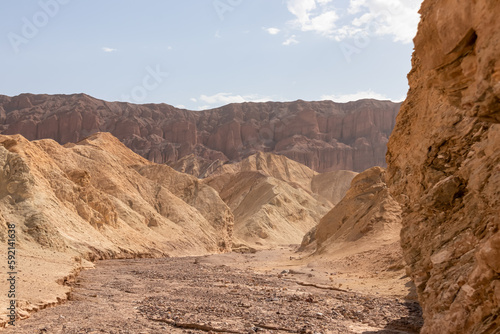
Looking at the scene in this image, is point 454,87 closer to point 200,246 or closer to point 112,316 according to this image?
point 112,316

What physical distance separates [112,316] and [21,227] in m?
15.9

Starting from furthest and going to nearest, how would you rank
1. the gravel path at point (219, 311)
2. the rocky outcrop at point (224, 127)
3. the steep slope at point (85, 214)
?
the rocky outcrop at point (224, 127) → the steep slope at point (85, 214) → the gravel path at point (219, 311)

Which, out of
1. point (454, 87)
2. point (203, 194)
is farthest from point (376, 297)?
point (203, 194)

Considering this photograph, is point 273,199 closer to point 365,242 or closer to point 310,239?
point 310,239

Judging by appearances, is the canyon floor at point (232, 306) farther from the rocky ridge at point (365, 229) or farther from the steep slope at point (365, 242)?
the rocky ridge at point (365, 229)

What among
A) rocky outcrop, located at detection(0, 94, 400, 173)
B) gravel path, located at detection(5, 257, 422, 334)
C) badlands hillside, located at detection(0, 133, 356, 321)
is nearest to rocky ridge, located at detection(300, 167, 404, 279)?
gravel path, located at detection(5, 257, 422, 334)

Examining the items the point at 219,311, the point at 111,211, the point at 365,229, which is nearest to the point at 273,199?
the point at 111,211

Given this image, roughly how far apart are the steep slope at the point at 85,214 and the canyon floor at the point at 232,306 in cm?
135

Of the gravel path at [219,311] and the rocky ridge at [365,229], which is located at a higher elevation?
the rocky ridge at [365,229]

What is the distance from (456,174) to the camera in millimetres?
7336

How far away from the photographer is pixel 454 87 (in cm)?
662

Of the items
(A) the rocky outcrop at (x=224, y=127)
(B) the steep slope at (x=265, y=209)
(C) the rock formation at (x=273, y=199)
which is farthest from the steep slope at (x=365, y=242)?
(A) the rocky outcrop at (x=224, y=127)

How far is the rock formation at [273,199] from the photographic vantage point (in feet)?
223

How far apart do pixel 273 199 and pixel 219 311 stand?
63.9m
